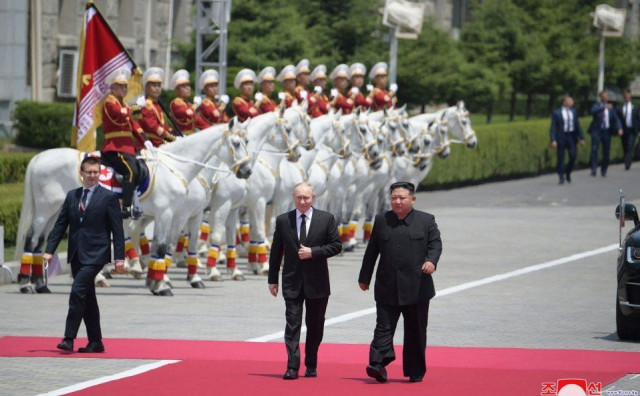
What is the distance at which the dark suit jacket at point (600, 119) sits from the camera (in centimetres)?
4372

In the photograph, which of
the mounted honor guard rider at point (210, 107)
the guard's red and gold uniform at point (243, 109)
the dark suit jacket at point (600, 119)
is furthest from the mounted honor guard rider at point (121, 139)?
the dark suit jacket at point (600, 119)

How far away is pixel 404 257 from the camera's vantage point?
1330 centimetres

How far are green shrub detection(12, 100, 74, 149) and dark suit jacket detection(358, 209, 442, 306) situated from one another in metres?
19.0

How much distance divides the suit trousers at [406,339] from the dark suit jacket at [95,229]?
9.63 feet

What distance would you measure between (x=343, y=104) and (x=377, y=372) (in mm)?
15699

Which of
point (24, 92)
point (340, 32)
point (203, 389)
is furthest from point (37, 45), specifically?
point (203, 389)

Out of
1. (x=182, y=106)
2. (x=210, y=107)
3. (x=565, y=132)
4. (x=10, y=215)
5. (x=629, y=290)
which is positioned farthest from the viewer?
(x=565, y=132)

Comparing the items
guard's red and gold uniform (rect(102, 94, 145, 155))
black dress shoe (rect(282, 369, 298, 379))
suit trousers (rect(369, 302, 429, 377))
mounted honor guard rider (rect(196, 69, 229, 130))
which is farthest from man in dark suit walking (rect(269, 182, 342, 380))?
mounted honor guard rider (rect(196, 69, 229, 130))

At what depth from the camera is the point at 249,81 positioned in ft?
78.1

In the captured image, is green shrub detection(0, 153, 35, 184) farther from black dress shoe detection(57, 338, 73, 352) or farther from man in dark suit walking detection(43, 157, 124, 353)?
black dress shoe detection(57, 338, 73, 352)

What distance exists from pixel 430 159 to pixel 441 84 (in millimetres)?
14471

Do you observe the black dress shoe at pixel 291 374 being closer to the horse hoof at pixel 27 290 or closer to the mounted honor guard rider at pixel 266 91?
the horse hoof at pixel 27 290

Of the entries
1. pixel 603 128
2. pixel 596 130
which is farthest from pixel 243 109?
pixel 603 128

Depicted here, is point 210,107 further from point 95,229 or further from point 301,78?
point 95,229
